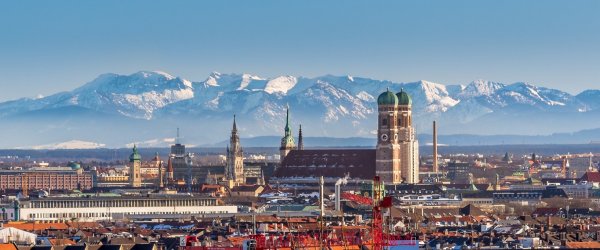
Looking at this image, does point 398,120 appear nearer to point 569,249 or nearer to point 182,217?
point 182,217

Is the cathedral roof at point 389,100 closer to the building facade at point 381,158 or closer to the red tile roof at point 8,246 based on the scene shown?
the building facade at point 381,158

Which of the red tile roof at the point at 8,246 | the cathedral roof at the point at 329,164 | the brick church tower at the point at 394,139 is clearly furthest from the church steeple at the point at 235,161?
the red tile roof at the point at 8,246

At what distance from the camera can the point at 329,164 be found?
582 feet

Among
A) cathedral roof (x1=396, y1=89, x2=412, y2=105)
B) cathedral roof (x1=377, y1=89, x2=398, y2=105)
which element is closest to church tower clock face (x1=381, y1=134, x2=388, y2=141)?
cathedral roof (x1=377, y1=89, x2=398, y2=105)

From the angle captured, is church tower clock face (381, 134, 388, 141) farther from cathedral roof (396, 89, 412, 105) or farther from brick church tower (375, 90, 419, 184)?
cathedral roof (396, 89, 412, 105)

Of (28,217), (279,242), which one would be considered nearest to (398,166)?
(28,217)

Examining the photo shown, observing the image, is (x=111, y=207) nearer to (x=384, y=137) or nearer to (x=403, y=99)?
(x=384, y=137)

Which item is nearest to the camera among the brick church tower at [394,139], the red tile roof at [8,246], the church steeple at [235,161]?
the red tile roof at [8,246]

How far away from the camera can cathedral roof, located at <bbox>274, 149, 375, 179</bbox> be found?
17462cm

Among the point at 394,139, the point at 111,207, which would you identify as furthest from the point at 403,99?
the point at 111,207

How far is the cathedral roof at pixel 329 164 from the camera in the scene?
573ft

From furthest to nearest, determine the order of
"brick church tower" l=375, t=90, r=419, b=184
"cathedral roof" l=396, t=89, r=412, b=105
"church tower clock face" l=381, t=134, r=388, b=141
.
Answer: "cathedral roof" l=396, t=89, r=412, b=105
"church tower clock face" l=381, t=134, r=388, b=141
"brick church tower" l=375, t=90, r=419, b=184

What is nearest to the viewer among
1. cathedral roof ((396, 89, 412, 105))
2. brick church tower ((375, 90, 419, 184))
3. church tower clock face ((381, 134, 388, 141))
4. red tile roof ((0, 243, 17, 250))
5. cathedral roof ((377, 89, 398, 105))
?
red tile roof ((0, 243, 17, 250))

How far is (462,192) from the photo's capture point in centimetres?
16375
